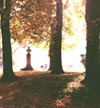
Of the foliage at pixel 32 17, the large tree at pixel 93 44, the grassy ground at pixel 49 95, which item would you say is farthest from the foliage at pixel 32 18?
the large tree at pixel 93 44

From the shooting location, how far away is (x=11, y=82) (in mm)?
19031

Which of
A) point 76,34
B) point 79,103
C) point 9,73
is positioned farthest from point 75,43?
point 79,103

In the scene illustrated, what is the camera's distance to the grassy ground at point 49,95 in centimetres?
1291

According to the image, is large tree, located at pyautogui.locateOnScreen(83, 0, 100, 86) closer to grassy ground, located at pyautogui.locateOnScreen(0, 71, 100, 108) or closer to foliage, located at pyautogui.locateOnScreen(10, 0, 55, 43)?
grassy ground, located at pyautogui.locateOnScreen(0, 71, 100, 108)

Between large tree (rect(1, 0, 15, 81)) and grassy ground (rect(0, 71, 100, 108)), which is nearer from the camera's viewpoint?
grassy ground (rect(0, 71, 100, 108))

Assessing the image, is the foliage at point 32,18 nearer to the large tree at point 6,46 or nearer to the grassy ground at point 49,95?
the large tree at point 6,46

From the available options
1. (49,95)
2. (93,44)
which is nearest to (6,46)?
(93,44)

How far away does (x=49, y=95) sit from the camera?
14219 mm

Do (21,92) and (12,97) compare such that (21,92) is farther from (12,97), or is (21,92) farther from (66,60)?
(66,60)

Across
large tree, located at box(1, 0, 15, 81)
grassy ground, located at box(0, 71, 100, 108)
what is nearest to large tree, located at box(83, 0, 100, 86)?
grassy ground, located at box(0, 71, 100, 108)

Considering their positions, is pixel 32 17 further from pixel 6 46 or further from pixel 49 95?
pixel 49 95

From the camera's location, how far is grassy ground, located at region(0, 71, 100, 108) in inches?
508

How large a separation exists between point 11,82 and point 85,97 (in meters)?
6.69

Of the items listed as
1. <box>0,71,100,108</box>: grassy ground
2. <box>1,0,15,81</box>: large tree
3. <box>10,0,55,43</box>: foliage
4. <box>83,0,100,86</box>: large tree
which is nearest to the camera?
<box>0,71,100,108</box>: grassy ground
